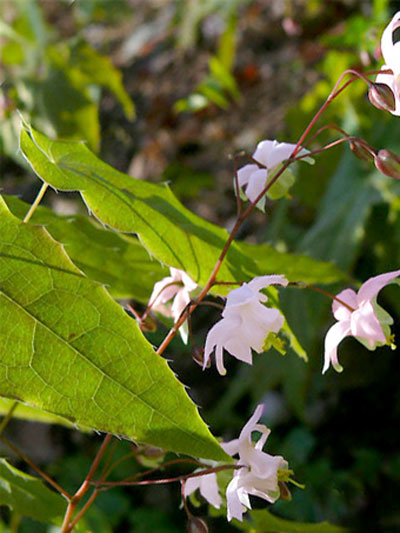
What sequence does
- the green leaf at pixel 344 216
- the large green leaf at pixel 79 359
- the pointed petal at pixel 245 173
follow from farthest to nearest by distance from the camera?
the green leaf at pixel 344 216 → the pointed petal at pixel 245 173 → the large green leaf at pixel 79 359

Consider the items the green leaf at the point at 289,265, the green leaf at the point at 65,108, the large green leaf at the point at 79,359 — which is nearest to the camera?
the large green leaf at the point at 79,359

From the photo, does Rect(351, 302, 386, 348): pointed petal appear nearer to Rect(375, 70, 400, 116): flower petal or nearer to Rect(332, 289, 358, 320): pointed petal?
Rect(332, 289, 358, 320): pointed petal

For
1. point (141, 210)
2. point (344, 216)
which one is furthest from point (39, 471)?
point (344, 216)

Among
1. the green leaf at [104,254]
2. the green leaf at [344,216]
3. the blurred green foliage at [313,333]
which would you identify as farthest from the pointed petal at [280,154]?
the green leaf at [344,216]

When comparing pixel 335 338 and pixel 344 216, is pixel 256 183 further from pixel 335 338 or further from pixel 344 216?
pixel 344 216

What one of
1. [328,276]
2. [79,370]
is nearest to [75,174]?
[79,370]

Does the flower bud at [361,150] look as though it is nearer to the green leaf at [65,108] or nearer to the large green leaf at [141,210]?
the large green leaf at [141,210]
